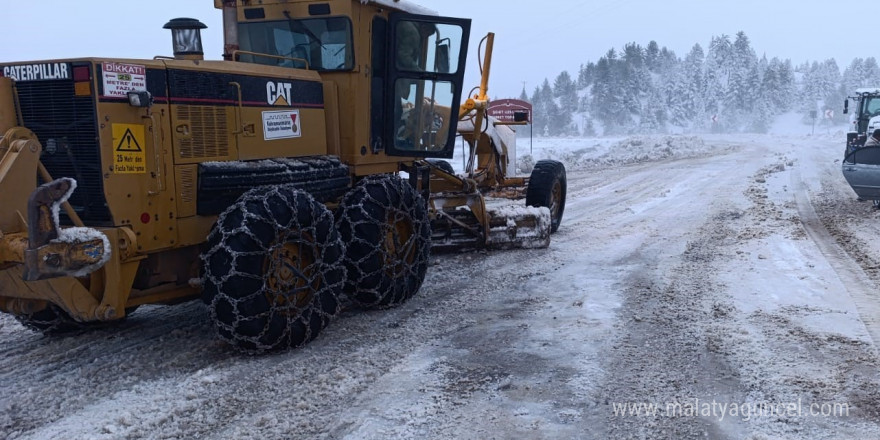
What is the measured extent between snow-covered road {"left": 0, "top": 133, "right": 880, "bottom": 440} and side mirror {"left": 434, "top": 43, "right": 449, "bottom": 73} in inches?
85.1

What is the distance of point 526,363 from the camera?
15.7 ft

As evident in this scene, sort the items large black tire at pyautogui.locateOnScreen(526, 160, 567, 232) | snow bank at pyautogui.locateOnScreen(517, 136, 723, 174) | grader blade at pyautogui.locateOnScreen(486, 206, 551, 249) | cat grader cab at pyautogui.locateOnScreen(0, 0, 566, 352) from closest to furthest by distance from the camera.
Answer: cat grader cab at pyautogui.locateOnScreen(0, 0, 566, 352) → grader blade at pyautogui.locateOnScreen(486, 206, 551, 249) → large black tire at pyautogui.locateOnScreen(526, 160, 567, 232) → snow bank at pyautogui.locateOnScreen(517, 136, 723, 174)

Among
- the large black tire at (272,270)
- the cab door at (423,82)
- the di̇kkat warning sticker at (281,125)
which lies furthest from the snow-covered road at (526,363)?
the di̇kkat warning sticker at (281,125)

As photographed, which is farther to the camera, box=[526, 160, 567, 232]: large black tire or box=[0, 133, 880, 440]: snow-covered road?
box=[526, 160, 567, 232]: large black tire

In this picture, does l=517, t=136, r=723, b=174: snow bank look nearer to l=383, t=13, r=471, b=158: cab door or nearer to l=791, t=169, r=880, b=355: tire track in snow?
l=791, t=169, r=880, b=355: tire track in snow

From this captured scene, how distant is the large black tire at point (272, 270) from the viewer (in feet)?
15.4

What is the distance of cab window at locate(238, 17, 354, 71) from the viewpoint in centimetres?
648

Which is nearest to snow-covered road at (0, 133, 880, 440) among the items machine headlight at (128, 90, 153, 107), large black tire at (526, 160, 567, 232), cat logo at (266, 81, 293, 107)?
machine headlight at (128, 90, 153, 107)

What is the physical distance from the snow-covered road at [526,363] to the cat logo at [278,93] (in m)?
1.86

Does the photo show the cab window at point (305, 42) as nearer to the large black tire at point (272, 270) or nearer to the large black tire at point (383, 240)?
the large black tire at point (383, 240)

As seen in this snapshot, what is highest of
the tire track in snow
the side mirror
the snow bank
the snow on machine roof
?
the snow on machine roof

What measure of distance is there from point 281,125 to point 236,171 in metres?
0.69

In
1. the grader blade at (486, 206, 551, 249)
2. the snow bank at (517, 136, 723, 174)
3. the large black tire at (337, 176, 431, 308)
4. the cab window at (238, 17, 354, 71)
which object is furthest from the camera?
the snow bank at (517, 136, 723, 174)

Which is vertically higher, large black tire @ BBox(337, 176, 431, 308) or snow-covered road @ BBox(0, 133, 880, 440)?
large black tire @ BBox(337, 176, 431, 308)
